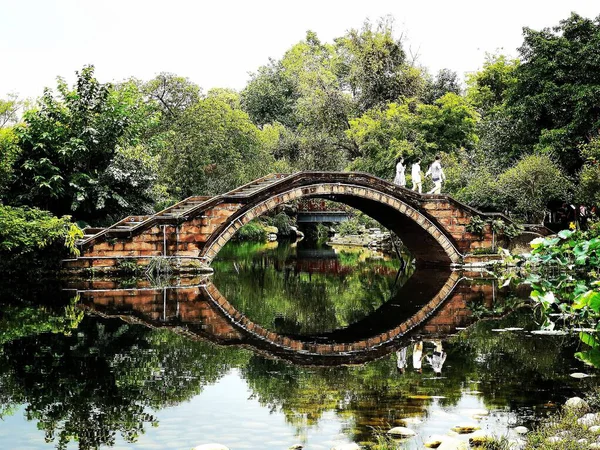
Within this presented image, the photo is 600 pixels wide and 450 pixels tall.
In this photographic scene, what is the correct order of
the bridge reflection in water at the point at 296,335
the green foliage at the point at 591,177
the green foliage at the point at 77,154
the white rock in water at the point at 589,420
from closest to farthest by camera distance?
the white rock in water at the point at 589,420 < the bridge reflection in water at the point at 296,335 < the green foliage at the point at 591,177 < the green foliage at the point at 77,154

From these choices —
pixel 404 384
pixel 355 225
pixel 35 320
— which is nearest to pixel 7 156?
pixel 35 320

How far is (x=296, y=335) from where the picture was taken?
13094mm

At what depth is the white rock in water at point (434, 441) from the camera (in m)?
6.53

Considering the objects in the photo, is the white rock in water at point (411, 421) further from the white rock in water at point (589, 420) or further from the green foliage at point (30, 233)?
the green foliage at point (30, 233)

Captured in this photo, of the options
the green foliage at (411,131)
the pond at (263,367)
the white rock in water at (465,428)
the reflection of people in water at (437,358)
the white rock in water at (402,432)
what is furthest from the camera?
the green foliage at (411,131)

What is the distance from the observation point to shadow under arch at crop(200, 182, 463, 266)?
22.3 metres

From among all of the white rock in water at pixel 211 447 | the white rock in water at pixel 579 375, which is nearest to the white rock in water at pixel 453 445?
the white rock in water at pixel 211 447

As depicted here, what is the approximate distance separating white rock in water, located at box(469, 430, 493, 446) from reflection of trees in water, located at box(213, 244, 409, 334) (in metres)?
6.96

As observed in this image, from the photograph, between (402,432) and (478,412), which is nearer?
(402,432)

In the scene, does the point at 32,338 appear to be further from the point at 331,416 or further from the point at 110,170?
the point at 110,170

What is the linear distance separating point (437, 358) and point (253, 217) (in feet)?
40.4

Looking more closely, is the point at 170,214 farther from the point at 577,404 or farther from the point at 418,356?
the point at 577,404

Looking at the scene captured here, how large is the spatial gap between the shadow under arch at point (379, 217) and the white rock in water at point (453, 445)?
1568 cm

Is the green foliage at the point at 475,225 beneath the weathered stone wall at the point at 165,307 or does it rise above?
above
